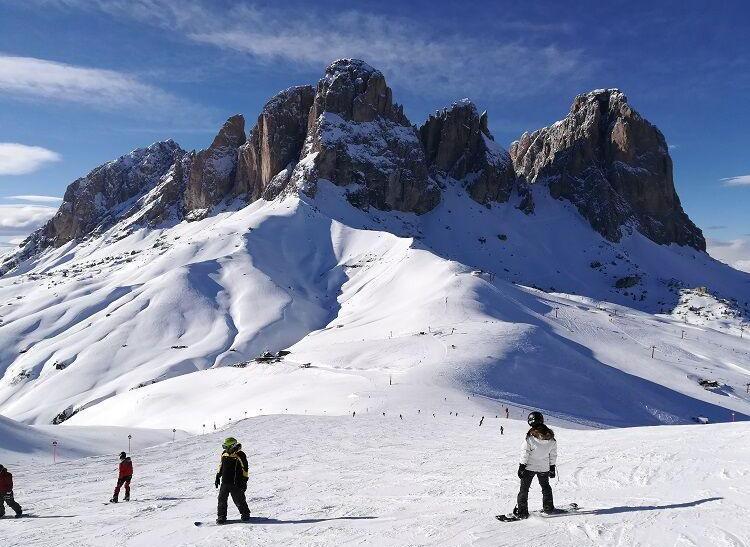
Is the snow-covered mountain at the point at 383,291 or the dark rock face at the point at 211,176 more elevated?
the dark rock face at the point at 211,176

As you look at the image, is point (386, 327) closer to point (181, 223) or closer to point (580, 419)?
point (580, 419)

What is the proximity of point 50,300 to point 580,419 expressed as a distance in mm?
113217

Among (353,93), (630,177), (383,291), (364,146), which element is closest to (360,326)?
(383,291)

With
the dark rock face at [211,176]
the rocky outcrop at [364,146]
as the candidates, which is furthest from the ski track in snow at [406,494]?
the dark rock face at [211,176]

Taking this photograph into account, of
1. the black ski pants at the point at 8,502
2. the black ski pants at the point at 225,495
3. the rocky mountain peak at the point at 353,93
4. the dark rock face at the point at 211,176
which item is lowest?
the black ski pants at the point at 8,502

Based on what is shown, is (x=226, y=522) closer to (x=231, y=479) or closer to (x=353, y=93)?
(x=231, y=479)

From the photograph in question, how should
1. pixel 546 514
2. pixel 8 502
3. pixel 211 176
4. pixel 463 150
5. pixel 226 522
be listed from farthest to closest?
pixel 211 176, pixel 463 150, pixel 8 502, pixel 226 522, pixel 546 514

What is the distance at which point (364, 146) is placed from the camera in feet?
542

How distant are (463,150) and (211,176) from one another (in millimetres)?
89022

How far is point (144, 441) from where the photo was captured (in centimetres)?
2755

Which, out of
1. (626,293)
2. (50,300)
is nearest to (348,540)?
(50,300)

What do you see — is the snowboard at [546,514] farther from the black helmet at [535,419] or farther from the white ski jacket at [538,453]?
the black helmet at [535,419]

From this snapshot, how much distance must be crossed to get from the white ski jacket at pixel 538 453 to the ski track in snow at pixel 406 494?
30.9 inches

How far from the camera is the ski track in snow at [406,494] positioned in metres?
8.22
